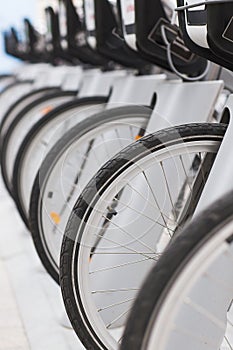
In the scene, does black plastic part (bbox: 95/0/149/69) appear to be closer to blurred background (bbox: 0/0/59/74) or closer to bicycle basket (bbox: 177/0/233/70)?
bicycle basket (bbox: 177/0/233/70)

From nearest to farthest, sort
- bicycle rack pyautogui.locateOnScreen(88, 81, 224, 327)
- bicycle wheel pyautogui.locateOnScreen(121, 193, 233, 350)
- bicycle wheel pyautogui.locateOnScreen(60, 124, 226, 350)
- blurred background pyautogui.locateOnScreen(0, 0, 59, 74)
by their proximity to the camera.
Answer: bicycle wheel pyautogui.locateOnScreen(121, 193, 233, 350)
bicycle wheel pyautogui.locateOnScreen(60, 124, 226, 350)
bicycle rack pyautogui.locateOnScreen(88, 81, 224, 327)
blurred background pyautogui.locateOnScreen(0, 0, 59, 74)

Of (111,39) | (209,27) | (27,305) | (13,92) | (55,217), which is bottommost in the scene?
(27,305)

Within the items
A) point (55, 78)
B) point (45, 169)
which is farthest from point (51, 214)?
point (55, 78)

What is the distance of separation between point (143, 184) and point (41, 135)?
0.85 metres

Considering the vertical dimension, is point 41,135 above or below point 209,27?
below

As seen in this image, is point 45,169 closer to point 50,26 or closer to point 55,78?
point 50,26

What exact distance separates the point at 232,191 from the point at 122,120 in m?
1.12

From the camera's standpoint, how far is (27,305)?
2.49 m

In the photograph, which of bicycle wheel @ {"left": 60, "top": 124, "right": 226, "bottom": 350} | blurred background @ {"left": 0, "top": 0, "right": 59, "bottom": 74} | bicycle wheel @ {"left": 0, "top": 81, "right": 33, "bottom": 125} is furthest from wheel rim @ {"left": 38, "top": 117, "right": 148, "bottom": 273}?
blurred background @ {"left": 0, "top": 0, "right": 59, "bottom": 74}

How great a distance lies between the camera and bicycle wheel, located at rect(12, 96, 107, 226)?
8.94ft

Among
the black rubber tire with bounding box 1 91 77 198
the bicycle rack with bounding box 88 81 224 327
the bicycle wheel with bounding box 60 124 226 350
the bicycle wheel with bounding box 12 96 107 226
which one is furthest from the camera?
the black rubber tire with bounding box 1 91 77 198

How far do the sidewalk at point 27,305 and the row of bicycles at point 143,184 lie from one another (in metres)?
0.18

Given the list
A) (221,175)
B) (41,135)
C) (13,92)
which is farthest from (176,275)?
(13,92)

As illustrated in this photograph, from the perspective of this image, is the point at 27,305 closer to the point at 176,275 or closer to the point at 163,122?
the point at 163,122
